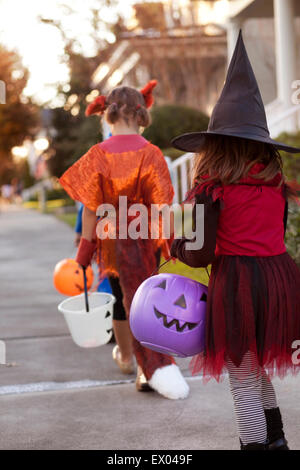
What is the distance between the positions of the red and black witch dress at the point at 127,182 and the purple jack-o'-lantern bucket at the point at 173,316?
1.32 m

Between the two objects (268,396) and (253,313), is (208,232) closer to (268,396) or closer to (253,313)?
(253,313)

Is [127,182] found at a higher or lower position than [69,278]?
higher

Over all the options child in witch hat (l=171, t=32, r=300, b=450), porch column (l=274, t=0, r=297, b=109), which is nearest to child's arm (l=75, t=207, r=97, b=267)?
child in witch hat (l=171, t=32, r=300, b=450)

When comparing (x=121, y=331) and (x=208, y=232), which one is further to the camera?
(x=121, y=331)

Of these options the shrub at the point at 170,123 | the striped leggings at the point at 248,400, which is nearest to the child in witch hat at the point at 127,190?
the striped leggings at the point at 248,400

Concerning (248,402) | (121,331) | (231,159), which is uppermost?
(231,159)

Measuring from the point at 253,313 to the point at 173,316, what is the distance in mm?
A: 342

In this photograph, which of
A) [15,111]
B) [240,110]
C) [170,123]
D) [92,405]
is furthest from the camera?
[15,111]

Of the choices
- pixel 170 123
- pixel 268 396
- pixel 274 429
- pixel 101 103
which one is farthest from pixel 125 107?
pixel 170 123

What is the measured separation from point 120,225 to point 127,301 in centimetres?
50

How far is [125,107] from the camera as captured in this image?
4.32 metres

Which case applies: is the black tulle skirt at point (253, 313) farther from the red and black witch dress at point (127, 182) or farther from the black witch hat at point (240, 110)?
the red and black witch dress at point (127, 182)

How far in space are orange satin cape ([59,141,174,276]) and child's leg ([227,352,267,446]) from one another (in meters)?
1.59

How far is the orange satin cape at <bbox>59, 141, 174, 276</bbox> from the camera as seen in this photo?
4223 mm
